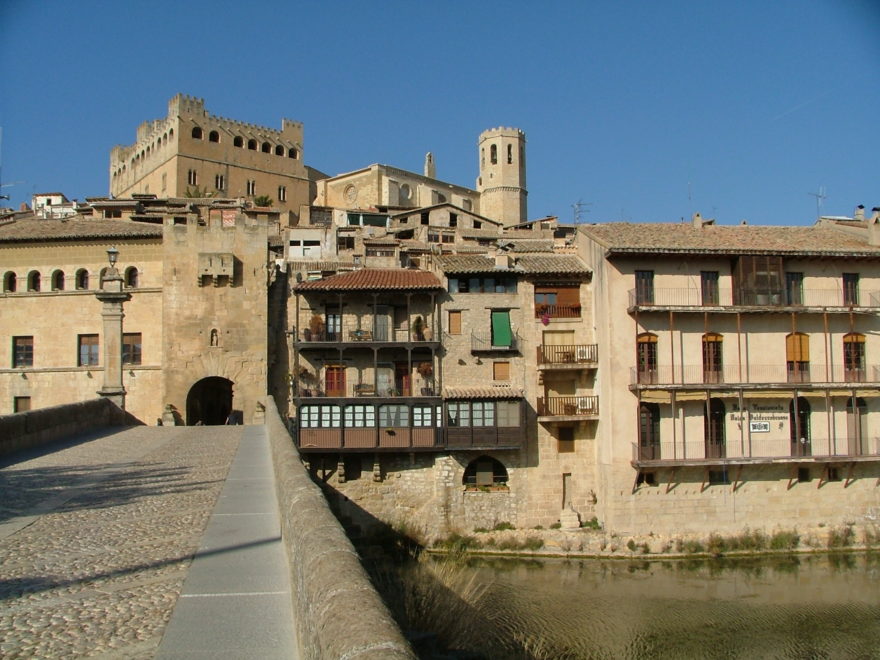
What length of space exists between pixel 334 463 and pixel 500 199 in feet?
194

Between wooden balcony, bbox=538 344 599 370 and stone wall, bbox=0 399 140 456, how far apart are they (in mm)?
16561

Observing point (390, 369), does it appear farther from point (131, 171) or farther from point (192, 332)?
point (131, 171)

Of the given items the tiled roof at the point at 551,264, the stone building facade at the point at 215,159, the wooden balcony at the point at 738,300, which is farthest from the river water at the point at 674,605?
the stone building facade at the point at 215,159

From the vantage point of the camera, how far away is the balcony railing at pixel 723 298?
32656mm

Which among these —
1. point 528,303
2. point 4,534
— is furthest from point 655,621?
point 4,534

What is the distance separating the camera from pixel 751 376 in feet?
109

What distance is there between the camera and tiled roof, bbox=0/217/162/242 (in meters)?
39.1

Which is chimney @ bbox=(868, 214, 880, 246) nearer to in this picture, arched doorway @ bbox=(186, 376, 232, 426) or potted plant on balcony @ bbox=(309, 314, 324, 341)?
potted plant on balcony @ bbox=(309, 314, 324, 341)

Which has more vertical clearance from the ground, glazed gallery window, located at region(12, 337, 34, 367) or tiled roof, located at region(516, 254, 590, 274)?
tiled roof, located at region(516, 254, 590, 274)

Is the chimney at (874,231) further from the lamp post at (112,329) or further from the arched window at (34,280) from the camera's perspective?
the arched window at (34,280)

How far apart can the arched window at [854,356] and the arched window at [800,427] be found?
2.17 meters

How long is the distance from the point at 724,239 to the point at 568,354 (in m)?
8.21

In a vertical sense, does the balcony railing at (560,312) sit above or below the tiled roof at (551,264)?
below

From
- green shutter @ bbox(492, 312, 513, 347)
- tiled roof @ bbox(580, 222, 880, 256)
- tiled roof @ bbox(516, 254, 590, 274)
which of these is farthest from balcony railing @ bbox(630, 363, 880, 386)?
green shutter @ bbox(492, 312, 513, 347)
